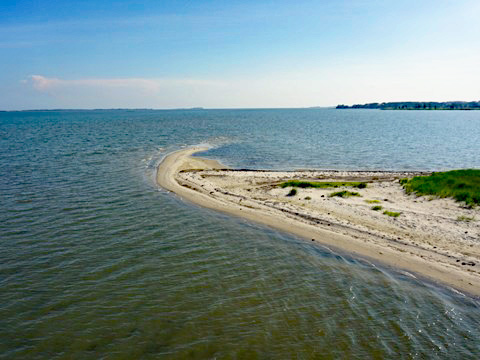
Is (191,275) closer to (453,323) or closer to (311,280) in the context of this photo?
(311,280)

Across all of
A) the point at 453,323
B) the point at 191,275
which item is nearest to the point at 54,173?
the point at 191,275

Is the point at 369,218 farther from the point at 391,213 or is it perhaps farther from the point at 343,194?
the point at 343,194

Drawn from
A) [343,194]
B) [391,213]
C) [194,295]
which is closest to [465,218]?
[391,213]

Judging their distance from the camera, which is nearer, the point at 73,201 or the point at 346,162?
the point at 73,201

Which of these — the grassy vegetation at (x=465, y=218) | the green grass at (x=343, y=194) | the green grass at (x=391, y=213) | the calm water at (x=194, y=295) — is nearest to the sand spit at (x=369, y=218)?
the grassy vegetation at (x=465, y=218)

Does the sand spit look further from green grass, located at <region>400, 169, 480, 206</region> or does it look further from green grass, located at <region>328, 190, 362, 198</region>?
green grass, located at <region>400, 169, 480, 206</region>

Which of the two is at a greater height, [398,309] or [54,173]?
[54,173]
